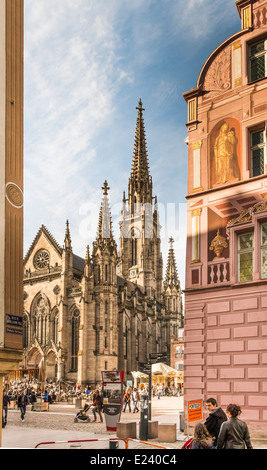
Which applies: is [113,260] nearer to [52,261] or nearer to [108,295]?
[108,295]

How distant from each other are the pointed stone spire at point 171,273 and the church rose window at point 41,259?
2734 centimetres

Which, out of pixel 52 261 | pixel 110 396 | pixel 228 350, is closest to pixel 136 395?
pixel 110 396

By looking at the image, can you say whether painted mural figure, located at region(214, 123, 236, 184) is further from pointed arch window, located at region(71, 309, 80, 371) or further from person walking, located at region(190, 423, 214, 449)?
pointed arch window, located at region(71, 309, 80, 371)

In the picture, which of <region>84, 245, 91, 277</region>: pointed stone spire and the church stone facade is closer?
the church stone facade

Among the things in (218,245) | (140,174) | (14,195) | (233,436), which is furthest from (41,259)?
(233,436)

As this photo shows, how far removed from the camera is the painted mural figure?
43.7 feet

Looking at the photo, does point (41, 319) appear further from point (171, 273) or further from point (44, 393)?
point (171, 273)

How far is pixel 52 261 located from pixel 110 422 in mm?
43429

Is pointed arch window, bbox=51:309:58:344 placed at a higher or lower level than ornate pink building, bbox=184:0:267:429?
lower

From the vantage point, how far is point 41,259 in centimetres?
5891

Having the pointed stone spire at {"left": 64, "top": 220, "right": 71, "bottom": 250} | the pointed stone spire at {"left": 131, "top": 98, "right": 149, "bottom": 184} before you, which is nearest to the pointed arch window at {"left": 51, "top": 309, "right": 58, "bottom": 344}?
the pointed stone spire at {"left": 64, "top": 220, "right": 71, "bottom": 250}

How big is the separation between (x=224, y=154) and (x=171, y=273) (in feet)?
230

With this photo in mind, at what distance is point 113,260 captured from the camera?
54156mm

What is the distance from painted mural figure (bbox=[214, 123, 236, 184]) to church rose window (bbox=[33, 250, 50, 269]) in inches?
1817
